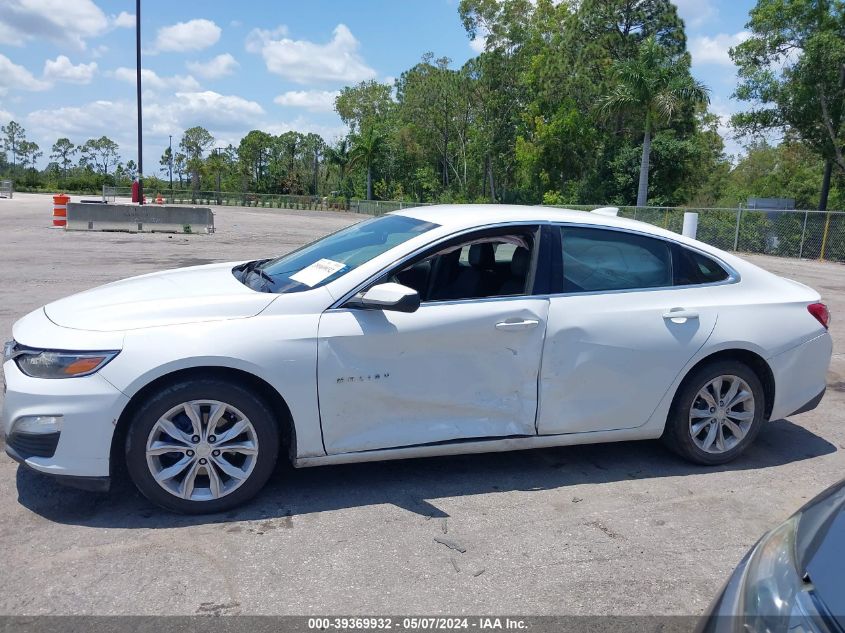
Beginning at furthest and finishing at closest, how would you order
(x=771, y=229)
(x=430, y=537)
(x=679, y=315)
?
1. (x=771, y=229)
2. (x=679, y=315)
3. (x=430, y=537)

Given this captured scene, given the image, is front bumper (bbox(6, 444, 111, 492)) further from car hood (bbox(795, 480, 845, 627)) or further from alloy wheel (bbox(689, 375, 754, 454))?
alloy wheel (bbox(689, 375, 754, 454))

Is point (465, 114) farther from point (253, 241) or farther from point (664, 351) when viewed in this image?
point (664, 351)

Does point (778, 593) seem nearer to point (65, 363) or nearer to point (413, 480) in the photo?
point (413, 480)

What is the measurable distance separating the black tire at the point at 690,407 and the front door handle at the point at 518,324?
3.71 ft

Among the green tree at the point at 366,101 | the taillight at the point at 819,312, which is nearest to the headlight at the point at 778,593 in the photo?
the taillight at the point at 819,312

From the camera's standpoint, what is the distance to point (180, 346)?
3.54 meters

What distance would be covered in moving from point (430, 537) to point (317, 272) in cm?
164

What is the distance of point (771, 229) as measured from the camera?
24906mm

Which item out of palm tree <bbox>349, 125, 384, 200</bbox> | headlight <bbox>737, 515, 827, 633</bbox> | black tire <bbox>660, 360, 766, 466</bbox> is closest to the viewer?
headlight <bbox>737, 515, 827, 633</bbox>

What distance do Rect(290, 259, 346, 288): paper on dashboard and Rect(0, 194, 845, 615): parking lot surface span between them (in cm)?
116

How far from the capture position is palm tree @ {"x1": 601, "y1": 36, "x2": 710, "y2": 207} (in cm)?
3538

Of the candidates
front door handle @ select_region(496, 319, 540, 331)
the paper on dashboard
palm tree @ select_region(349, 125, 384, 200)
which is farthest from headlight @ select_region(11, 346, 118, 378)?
palm tree @ select_region(349, 125, 384, 200)

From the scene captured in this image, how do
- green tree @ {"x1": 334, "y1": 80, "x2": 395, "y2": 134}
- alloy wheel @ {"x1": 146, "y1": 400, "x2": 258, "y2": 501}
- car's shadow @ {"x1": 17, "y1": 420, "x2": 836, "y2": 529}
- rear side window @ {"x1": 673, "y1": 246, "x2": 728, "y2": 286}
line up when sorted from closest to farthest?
alloy wheel @ {"x1": 146, "y1": 400, "x2": 258, "y2": 501}, car's shadow @ {"x1": 17, "y1": 420, "x2": 836, "y2": 529}, rear side window @ {"x1": 673, "y1": 246, "x2": 728, "y2": 286}, green tree @ {"x1": 334, "y1": 80, "x2": 395, "y2": 134}

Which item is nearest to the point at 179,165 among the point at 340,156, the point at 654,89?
the point at 340,156
